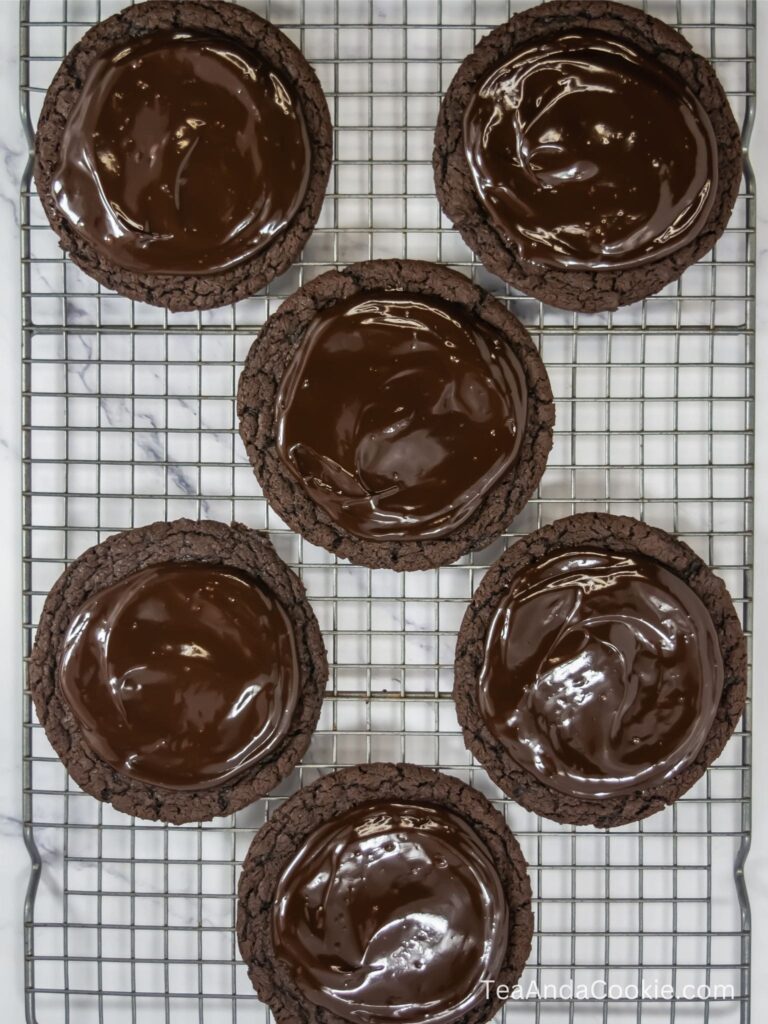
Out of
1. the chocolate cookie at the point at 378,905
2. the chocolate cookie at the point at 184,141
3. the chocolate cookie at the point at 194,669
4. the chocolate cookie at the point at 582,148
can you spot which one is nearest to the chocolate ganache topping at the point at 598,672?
the chocolate cookie at the point at 378,905

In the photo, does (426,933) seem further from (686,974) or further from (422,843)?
(686,974)

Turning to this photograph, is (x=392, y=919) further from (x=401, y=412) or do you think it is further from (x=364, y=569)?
(x=401, y=412)

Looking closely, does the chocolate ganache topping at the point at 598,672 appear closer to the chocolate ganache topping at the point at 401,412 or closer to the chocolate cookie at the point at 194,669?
the chocolate ganache topping at the point at 401,412

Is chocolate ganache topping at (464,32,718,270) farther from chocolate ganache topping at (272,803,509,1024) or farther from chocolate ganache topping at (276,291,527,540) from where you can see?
chocolate ganache topping at (272,803,509,1024)

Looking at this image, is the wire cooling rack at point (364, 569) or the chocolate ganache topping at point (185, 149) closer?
the chocolate ganache topping at point (185, 149)

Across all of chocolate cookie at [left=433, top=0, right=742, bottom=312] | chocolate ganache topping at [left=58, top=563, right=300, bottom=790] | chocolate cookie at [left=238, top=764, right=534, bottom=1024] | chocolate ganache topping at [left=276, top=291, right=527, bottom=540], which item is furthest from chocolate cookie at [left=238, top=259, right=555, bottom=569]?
chocolate cookie at [left=238, top=764, right=534, bottom=1024]

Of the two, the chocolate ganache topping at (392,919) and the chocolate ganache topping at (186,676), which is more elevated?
the chocolate ganache topping at (186,676)

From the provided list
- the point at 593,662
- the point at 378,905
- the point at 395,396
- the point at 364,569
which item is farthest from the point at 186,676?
the point at 593,662
